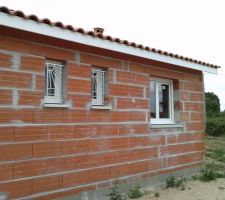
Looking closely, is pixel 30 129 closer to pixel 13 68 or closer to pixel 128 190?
pixel 13 68

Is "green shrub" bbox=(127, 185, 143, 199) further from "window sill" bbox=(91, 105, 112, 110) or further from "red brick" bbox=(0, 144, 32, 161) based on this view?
"red brick" bbox=(0, 144, 32, 161)

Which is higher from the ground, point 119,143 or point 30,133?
point 30,133

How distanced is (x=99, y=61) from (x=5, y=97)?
262cm

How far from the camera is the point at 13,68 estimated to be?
279 inches

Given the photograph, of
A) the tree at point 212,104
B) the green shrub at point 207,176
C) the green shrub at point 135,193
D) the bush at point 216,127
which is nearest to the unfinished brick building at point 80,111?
the green shrub at point 135,193

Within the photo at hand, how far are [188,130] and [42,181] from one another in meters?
5.86

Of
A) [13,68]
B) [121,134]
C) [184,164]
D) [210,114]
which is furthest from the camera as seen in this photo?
[210,114]

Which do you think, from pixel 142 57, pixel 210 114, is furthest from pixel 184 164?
pixel 210 114

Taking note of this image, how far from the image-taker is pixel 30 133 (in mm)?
7340

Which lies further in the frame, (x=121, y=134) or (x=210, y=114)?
(x=210, y=114)

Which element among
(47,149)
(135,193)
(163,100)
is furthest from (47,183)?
(163,100)

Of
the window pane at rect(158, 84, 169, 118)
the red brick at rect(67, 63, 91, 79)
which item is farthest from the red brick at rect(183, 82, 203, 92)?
the red brick at rect(67, 63, 91, 79)

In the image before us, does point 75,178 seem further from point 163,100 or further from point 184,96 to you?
point 184,96

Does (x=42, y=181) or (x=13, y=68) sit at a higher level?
(x=13, y=68)
